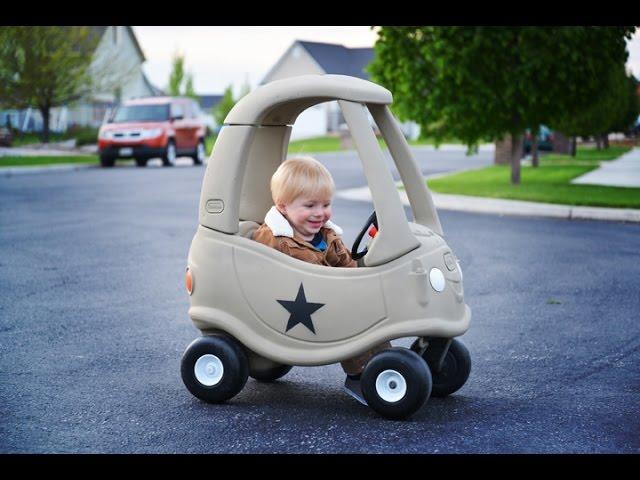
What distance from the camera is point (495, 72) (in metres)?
14.8

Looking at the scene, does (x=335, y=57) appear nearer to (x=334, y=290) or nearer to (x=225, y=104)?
(x=225, y=104)

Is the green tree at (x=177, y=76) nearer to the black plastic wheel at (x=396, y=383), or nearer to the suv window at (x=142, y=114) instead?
the suv window at (x=142, y=114)

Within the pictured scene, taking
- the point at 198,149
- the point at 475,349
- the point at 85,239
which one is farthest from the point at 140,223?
the point at 198,149

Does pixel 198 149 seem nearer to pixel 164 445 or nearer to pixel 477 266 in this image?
pixel 477 266

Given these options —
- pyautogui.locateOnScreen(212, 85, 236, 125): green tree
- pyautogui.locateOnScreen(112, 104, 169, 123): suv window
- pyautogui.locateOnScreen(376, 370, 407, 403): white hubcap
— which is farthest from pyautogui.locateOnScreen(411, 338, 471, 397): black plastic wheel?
pyautogui.locateOnScreen(212, 85, 236, 125): green tree

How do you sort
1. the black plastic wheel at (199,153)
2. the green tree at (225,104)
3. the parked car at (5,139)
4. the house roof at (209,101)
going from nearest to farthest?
the black plastic wheel at (199,153), the parked car at (5,139), the green tree at (225,104), the house roof at (209,101)

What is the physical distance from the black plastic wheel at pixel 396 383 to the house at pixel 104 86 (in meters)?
31.8

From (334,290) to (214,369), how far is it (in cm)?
70

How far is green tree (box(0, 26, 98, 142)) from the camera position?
92.9ft

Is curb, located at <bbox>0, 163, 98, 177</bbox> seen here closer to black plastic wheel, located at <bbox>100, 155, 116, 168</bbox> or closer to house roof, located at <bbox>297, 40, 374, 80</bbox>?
black plastic wheel, located at <bbox>100, 155, 116, 168</bbox>

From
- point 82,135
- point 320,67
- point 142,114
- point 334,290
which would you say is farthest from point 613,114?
point 320,67

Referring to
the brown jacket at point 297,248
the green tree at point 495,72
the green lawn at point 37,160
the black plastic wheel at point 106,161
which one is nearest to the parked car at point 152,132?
the black plastic wheel at point 106,161

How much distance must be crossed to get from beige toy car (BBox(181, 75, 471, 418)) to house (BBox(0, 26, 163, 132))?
102 ft

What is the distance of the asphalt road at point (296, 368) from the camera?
3.64 metres
